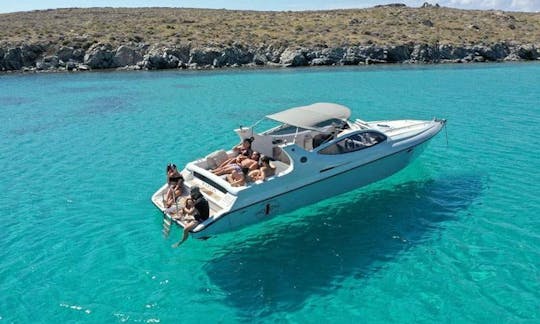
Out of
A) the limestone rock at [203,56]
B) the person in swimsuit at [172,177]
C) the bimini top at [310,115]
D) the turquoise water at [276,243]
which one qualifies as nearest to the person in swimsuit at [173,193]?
the person in swimsuit at [172,177]

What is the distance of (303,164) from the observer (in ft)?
39.8

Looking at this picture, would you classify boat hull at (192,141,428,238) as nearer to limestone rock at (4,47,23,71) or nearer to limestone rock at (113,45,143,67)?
limestone rock at (113,45,143,67)

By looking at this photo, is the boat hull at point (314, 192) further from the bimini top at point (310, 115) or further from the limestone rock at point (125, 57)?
the limestone rock at point (125, 57)

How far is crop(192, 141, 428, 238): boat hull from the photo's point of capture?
10888 millimetres

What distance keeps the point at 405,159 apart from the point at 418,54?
2181 inches

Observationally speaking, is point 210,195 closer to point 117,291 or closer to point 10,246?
point 117,291

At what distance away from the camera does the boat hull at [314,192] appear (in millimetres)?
10888

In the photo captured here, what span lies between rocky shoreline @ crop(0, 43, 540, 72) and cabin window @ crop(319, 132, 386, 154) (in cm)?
4911

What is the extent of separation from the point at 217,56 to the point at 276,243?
54.6 m

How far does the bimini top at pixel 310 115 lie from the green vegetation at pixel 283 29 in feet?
175

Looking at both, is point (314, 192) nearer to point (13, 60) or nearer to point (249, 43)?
point (249, 43)

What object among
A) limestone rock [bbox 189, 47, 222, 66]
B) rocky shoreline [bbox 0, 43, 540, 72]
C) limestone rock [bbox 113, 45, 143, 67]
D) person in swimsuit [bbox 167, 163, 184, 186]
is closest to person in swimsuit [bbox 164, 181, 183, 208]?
person in swimsuit [bbox 167, 163, 184, 186]

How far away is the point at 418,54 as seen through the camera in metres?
64.9

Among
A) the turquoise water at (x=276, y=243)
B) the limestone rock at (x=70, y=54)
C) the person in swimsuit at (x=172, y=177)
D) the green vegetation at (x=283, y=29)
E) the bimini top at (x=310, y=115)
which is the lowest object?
the turquoise water at (x=276, y=243)
